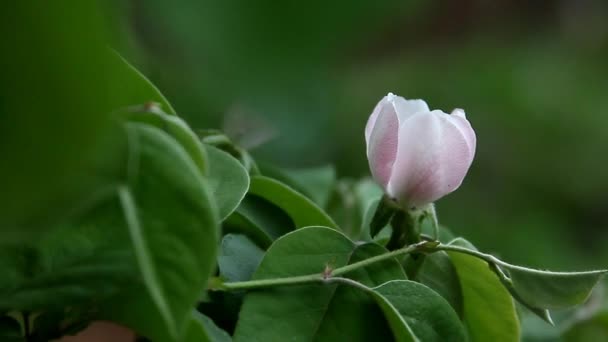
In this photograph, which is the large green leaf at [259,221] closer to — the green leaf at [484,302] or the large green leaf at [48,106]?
the green leaf at [484,302]

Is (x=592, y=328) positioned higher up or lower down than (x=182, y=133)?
lower down

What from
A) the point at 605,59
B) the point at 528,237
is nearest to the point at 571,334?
the point at 528,237

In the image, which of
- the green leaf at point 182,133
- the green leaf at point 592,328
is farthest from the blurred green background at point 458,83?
the green leaf at point 592,328

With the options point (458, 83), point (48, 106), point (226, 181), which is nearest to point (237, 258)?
point (226, 181)

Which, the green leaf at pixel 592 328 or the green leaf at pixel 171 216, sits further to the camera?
the green leaf at pixel 592 328

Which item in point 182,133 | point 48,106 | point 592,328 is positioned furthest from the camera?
point 592,328

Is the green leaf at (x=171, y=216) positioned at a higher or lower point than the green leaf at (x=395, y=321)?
higher

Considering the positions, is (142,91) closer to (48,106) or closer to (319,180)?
(48,106)

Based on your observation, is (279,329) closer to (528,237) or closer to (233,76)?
(233,76)
